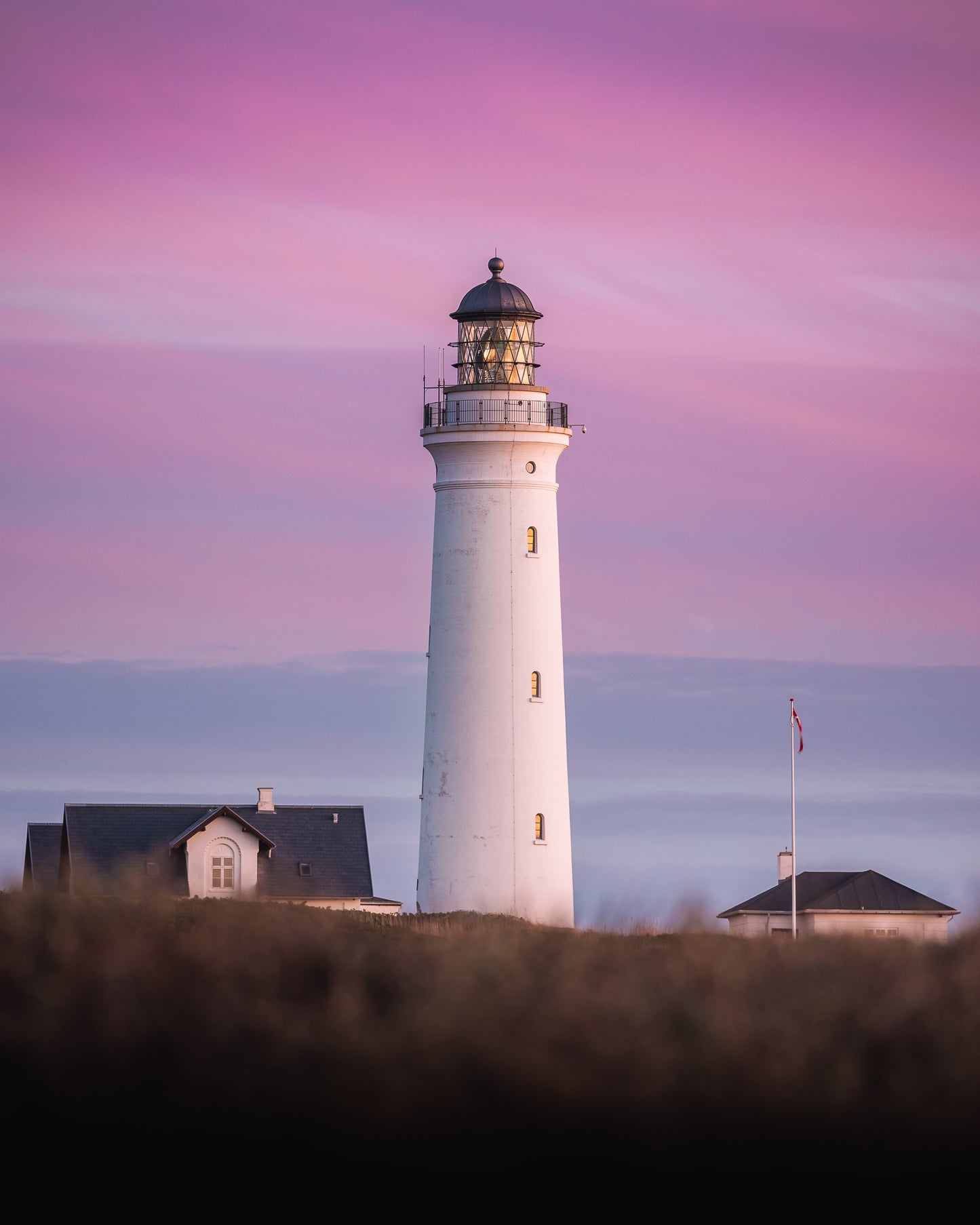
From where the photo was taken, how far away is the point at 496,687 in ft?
129

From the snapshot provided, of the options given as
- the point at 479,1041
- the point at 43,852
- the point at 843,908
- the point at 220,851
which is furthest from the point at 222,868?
the point at 479,1041

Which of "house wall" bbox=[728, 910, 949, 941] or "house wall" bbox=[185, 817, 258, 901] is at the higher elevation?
"house wall" bbox=[185, 817, 258, 901]

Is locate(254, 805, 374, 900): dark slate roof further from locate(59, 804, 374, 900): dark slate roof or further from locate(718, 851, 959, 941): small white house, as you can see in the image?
locate(718, 851, 959, 941): small white house

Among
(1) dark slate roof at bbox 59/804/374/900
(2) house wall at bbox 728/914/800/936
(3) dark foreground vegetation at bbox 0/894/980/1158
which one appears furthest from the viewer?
(2) house wall at bbox 728/914/800/936

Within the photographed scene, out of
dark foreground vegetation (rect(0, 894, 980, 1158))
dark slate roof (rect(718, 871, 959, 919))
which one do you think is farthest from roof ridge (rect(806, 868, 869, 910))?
dark foreground vegetation (rect(0, 894, 980, 1158))

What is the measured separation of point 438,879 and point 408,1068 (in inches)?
851

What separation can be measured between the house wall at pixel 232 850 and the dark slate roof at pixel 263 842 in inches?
6.2

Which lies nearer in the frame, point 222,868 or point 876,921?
point 222,868

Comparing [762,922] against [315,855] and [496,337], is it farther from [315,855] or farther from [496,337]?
[496,337]

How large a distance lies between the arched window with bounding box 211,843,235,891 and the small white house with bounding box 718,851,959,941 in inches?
455

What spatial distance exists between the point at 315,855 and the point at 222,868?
1944 mm

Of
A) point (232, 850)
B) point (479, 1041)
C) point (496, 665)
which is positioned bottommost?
point (479, 1041)

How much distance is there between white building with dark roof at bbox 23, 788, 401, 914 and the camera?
42.7 m

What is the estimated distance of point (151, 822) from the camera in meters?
43.7
